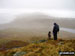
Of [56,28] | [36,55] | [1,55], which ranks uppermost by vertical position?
[56,28]

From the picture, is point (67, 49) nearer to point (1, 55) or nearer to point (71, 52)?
point (71, 52)

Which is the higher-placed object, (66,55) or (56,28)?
(56,28)

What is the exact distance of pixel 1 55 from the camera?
3788cm

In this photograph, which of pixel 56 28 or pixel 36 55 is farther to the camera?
pixel 56 28

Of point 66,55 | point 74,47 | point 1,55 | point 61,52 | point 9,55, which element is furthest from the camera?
point 1,55

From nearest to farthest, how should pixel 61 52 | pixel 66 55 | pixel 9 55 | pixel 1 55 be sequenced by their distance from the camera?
1. pixel 66 55
2. pixel 61 52
3. pixel 9 55
4. pixel 1 55

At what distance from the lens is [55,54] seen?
2705 centimetres

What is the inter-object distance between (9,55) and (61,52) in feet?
48.4

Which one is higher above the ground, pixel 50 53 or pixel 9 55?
pixel 50 53

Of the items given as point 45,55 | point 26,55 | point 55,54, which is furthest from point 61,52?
point 26,55

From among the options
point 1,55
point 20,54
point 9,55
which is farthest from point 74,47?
point 1,55

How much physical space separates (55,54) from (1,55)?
17648mm

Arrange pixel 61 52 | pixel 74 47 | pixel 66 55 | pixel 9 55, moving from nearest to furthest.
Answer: pixel 66 55, pixel 61 52, pixel 74 47, pixel 9 55

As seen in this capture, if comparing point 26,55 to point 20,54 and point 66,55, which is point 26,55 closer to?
point 20,54
